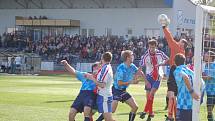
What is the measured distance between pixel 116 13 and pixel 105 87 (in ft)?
140

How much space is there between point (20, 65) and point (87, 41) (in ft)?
28.9

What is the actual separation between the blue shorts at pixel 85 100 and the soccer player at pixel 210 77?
8.31 feet

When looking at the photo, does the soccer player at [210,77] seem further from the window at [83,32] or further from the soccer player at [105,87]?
the window at [83,32]

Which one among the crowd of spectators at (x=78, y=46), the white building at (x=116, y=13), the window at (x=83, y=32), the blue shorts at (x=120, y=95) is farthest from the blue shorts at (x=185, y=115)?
the window at (x=83, y=32)

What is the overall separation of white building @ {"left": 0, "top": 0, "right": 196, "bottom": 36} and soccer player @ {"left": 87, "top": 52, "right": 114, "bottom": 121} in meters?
38.4

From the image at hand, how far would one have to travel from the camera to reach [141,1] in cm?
5269

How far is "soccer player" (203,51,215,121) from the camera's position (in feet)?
39.0

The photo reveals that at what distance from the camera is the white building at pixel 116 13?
1982 inches

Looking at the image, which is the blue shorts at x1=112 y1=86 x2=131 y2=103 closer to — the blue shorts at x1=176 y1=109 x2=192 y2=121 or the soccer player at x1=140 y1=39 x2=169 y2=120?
the soccer player at x1=140 y1=39 x2=169 y2=120

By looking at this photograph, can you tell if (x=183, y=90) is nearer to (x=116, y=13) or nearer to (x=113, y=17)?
(x=116, y=13)

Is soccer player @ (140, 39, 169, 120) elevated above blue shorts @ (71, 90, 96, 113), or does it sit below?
above

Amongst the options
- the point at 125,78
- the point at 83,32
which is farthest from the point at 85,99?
the point at 83,32

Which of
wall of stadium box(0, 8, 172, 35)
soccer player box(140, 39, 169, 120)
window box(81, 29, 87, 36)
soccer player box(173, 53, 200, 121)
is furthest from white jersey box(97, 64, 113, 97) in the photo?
window box(81, 29, 87, 36)

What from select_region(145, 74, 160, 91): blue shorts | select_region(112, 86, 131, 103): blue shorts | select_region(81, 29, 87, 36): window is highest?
select_region(81, 29, 87, 36): window
